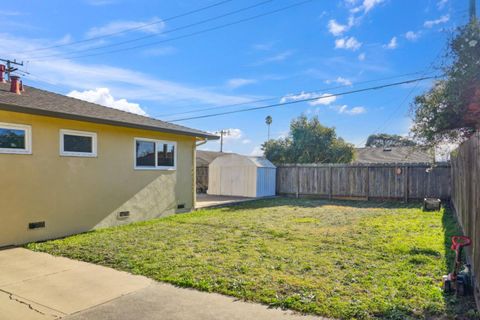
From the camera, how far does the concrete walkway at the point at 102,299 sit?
321 cm

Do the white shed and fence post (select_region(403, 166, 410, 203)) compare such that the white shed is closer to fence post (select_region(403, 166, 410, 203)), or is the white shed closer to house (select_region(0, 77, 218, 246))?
fence post (select_region(403, 166, 410, 203))

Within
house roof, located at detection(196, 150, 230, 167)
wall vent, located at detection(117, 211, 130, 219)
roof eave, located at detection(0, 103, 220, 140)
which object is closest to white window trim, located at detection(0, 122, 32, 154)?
roof eave, located at detection(0, 103, 220, 140)

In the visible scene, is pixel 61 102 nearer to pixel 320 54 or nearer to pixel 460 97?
pixel 460 97

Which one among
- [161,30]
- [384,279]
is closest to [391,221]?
[384,279]

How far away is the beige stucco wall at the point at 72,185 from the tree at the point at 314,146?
45.3ft

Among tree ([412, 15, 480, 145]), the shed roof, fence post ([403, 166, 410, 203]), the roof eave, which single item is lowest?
fence post ([403, 166, 410, 203])

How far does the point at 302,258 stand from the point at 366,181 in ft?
34.7

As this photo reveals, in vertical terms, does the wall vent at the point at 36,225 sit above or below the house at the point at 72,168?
below

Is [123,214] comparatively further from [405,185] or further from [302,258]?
[405,185]

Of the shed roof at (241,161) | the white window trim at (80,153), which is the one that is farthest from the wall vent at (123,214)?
the shed roof at (241,161)

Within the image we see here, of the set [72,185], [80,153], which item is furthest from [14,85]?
[72,185]

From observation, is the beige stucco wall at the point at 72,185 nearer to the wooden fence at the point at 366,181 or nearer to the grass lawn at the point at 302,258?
the grass lawn at the point at 302,258

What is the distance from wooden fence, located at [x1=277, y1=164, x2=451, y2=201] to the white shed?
36.2 inches

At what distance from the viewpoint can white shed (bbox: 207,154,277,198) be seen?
16.0 m
